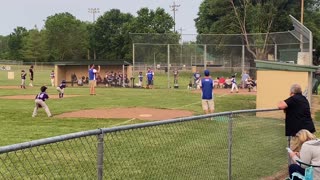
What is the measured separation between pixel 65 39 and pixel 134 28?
29.1 metres

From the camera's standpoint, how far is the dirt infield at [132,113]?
16.7m

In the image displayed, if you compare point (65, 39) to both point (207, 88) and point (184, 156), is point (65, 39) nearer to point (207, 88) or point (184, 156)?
point (207, 88)

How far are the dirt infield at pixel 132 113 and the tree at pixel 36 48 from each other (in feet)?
310

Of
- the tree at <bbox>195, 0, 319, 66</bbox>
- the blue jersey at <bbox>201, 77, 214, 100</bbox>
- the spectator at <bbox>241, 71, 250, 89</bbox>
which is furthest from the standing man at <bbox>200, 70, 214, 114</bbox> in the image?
the tree at <bbox>195, 0, 319, 66</bbox>

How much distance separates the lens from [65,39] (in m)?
110

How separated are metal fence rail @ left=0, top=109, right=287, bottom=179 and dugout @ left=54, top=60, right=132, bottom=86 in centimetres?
3084

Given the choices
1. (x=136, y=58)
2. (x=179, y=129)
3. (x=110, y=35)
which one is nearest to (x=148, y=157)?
(x=179, y=129)

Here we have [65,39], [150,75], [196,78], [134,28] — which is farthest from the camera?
[65,39]

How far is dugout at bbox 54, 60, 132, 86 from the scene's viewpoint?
40297 mm

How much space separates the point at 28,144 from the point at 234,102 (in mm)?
20214

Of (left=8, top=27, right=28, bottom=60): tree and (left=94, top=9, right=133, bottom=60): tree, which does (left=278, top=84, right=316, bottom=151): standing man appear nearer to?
(left=94, top=9, right=133, bottom=60): tree

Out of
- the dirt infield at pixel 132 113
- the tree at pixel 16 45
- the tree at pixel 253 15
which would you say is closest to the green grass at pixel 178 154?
the dirt infield at pixel 132 113

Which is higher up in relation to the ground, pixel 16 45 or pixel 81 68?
pixel 16 45

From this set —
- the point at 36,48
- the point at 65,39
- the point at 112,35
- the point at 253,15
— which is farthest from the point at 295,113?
the point at 36,48
